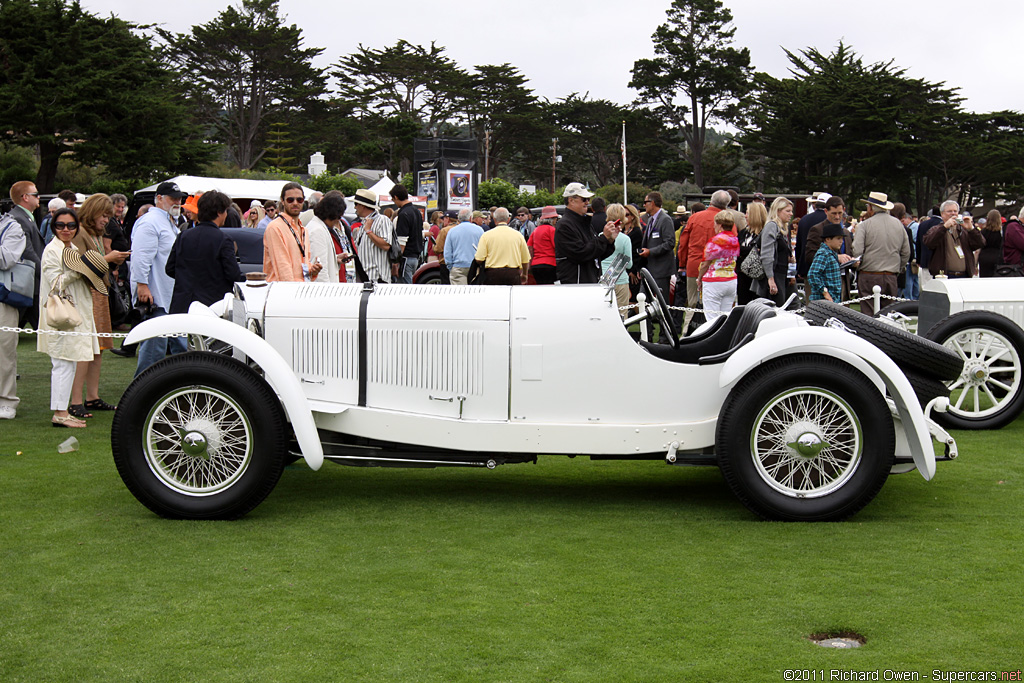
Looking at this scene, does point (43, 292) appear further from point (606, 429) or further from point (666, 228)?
point (666, 228)

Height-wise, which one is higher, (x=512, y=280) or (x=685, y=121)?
(x=685, y=121)

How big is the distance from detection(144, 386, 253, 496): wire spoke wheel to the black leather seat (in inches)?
88.2

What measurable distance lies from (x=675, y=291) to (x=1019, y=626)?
10536 mm

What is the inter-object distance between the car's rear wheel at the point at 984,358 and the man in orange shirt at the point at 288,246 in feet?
16.0

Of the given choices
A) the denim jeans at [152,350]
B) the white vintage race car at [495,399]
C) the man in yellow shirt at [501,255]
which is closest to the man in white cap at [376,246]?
the man in yellow shirt at [501,255]

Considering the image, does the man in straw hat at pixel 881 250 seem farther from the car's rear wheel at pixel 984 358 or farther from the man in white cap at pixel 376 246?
the man in white cap at pixel 376 246

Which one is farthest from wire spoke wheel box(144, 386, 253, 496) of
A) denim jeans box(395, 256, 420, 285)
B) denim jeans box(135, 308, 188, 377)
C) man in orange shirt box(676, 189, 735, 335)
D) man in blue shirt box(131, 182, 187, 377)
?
denim jeans box(395, 256, 420, 285)

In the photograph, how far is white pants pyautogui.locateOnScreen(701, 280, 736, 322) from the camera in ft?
34.0

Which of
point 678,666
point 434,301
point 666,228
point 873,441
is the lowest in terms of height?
point 678,666

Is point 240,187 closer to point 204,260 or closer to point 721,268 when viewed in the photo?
point 721,268

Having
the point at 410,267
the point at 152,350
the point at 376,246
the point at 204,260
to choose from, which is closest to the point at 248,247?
the point at 410,267

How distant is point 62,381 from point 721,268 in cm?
644

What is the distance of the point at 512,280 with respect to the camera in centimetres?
1085

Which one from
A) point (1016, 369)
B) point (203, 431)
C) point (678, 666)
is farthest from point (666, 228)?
point (678, 666)
